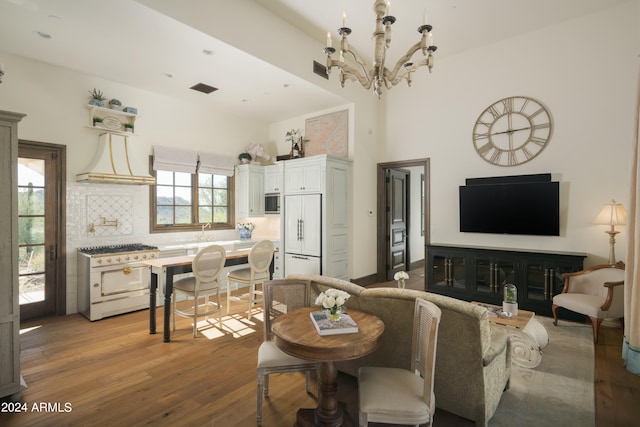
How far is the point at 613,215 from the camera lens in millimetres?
3701

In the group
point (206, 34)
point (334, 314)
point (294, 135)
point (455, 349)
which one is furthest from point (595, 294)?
point (206, 34)

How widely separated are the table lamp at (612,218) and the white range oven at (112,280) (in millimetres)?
5753

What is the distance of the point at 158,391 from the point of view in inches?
97.3

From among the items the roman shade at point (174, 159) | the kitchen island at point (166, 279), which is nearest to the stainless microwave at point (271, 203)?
the roman shade at point (174, 159)

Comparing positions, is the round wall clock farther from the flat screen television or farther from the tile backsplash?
the tile backsplash

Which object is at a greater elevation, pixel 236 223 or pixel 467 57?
pixel 467 57

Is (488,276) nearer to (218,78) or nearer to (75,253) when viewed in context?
(218,78)

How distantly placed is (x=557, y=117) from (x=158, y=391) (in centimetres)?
557

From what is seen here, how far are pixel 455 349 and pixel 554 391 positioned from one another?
1.17m

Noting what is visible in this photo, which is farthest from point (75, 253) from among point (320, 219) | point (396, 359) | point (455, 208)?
point (455, 208)

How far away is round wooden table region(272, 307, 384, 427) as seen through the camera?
5.70 feet

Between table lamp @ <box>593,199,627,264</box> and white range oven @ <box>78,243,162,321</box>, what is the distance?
575cm

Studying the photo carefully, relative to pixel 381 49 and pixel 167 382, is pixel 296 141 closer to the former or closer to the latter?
pixel 381 49

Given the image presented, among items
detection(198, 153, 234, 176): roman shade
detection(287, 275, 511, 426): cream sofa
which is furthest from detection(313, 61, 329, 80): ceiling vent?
detection(287, 275, 511, 426): cream sofa
